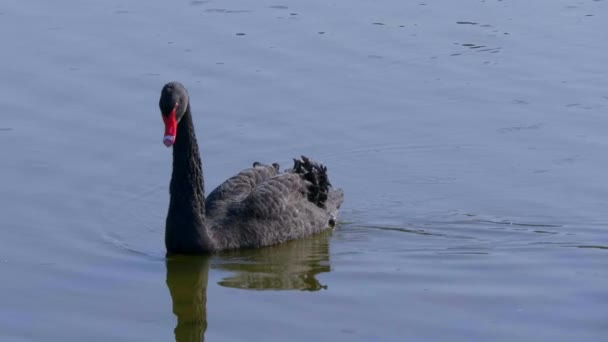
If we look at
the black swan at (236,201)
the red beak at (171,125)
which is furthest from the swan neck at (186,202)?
the red beak at (171,125)

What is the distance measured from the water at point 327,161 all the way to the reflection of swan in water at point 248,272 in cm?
2

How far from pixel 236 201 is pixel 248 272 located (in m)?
0.79

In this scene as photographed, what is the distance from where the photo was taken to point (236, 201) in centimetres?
902

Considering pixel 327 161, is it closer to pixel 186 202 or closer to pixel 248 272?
pixel 186 202

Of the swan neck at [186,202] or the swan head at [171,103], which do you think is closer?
the swan head at [171,103]

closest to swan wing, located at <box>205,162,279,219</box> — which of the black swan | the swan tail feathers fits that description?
the black swan

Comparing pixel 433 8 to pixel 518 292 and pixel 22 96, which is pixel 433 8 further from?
pixel 518 292

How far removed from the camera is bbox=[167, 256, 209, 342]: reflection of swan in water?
7312mm

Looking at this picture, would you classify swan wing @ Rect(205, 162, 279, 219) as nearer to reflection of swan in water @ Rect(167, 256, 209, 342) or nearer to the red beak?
reflection of swan in water @ Rect(167, 256, 209, 342)

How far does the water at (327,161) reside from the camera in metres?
7.51

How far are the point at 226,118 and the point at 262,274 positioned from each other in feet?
8.65

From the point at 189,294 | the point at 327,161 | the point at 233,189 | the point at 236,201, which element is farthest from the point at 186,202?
the point at 327,161

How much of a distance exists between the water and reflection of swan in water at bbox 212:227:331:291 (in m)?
0.02

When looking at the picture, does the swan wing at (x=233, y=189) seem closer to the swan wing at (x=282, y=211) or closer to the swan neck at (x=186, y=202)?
the swan wing at (x=282, y=211)
